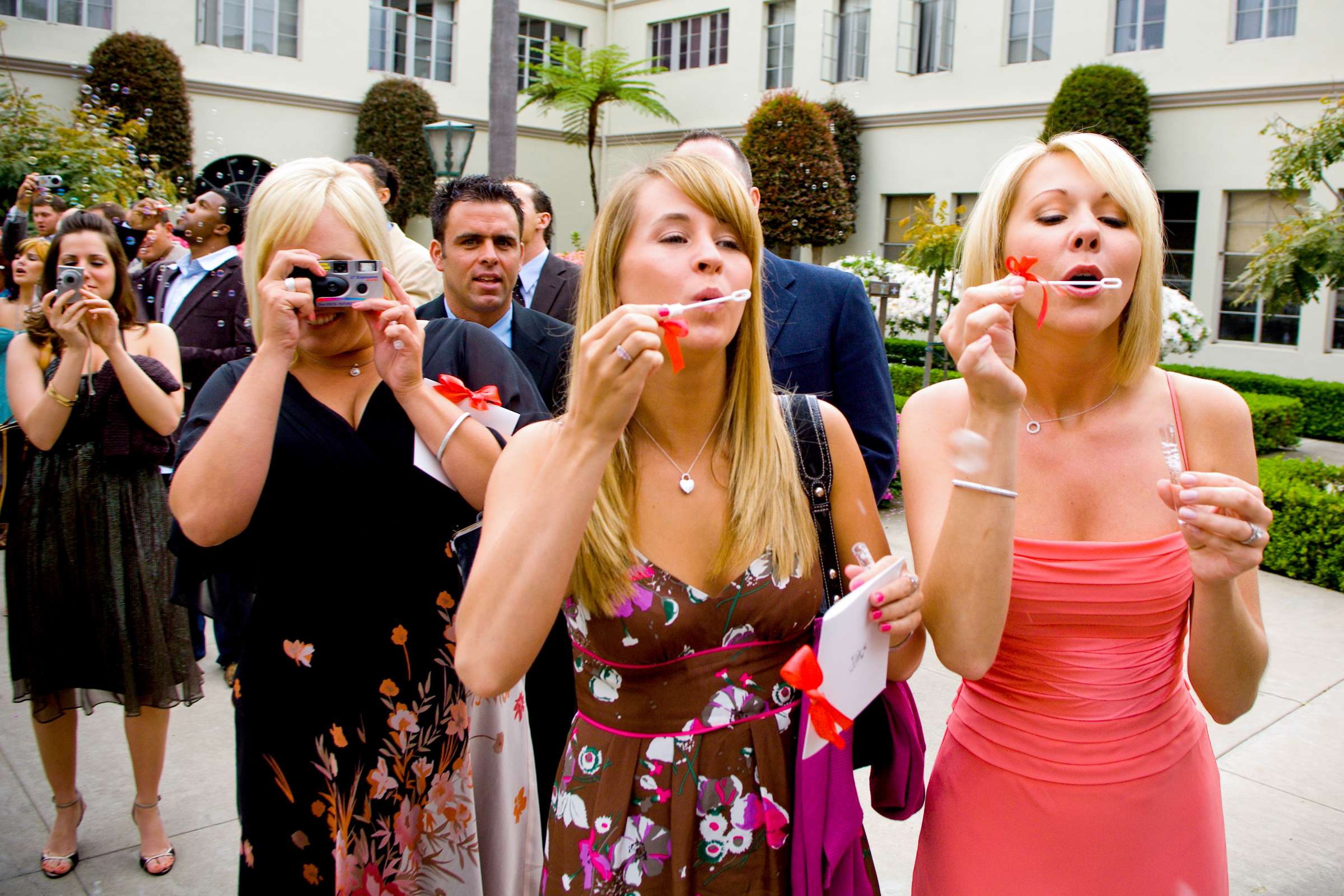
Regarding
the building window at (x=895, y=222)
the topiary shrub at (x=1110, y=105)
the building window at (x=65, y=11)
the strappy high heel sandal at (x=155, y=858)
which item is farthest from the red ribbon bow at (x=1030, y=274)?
the building window at (x=65, y=11)

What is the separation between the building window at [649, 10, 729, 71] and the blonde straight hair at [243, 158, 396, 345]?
22548mm

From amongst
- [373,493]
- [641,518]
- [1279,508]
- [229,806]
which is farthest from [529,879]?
[1279,508]

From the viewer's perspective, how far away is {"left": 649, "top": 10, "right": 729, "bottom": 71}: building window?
23.5 metres

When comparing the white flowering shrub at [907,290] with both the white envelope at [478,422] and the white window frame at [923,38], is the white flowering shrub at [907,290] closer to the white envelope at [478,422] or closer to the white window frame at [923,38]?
the white window frame at [923,38]

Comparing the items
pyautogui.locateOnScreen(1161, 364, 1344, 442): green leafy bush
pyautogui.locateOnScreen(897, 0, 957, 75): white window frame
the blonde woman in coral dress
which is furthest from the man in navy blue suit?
pyautogui.locateOnScreen(897, 0, 957, 75): white window frame

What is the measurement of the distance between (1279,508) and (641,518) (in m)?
6.84

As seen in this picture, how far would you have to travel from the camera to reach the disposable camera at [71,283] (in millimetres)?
3227

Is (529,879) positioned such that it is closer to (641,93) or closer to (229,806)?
(229,806)

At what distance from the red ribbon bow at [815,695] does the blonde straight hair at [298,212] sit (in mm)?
1476

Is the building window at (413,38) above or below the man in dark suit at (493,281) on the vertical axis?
above

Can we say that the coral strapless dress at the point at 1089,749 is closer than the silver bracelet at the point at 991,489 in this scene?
No

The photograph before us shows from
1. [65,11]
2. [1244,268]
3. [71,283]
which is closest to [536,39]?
[65,11]

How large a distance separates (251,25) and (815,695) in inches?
894

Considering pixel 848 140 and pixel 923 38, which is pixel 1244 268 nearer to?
pixel 923 38
